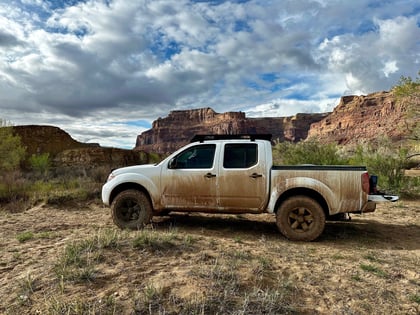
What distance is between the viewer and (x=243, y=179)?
19.0 ft

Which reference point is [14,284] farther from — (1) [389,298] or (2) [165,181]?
(1) [389,298]

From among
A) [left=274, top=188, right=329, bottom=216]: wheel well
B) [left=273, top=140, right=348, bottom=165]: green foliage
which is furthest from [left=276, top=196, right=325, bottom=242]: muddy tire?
[left=273, top=140, right=348, bottom=165]: green foliage

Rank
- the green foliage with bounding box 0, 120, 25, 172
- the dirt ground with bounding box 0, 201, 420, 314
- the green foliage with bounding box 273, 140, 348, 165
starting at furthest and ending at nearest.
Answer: the green foliage with bounding box 0, 120, 25, 172
the green foliage with bounding box 273, 140, 348, 165
the dirt ground with bounding box 0, 201, 420, 314

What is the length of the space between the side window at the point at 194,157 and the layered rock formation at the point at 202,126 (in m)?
138

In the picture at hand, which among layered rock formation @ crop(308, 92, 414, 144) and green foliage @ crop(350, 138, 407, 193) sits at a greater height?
layered rock formation @ crop(308, 92, 414, 144)

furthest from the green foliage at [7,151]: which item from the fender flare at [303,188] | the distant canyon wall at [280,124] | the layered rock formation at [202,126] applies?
the layered rock formation at [202,126]

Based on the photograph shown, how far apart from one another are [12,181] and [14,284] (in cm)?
1076

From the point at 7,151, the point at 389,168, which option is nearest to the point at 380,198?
the point at 389,168

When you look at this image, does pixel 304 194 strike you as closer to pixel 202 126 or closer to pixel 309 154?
pixel 309 154

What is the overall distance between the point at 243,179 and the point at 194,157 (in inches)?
44.0

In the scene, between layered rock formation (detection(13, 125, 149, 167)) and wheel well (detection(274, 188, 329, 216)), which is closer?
wheel well (detection(274, 188, 329, 216))

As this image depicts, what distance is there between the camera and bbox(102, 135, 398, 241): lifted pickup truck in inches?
214

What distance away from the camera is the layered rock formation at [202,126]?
148875mm

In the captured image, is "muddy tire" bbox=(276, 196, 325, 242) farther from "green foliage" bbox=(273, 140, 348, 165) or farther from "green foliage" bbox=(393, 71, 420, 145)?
"green foliage" bbox=(393, 71, 420, 145)
